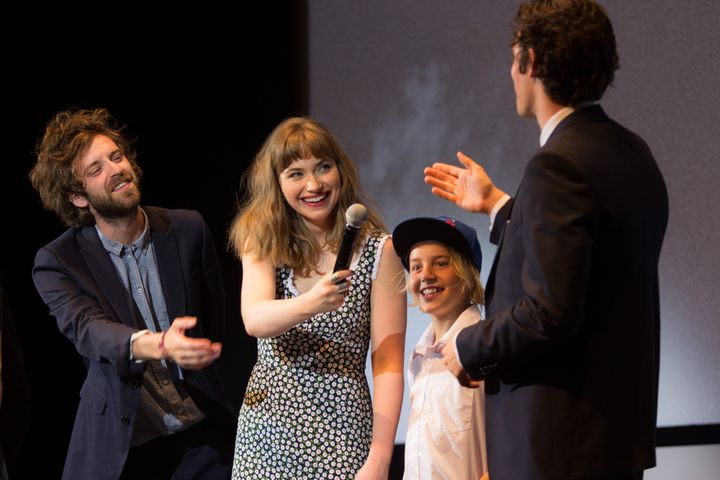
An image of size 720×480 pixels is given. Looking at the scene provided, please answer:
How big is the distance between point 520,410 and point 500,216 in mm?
450

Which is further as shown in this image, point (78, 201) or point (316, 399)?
point (78, 201)

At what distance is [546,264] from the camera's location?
1.64m

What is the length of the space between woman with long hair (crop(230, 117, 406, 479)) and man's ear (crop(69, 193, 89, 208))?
812 millimetres

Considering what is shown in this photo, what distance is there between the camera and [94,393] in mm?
2916

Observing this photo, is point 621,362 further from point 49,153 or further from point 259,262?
point 49,153

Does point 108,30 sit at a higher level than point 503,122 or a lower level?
higher

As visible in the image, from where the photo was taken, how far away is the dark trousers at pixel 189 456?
295 cm

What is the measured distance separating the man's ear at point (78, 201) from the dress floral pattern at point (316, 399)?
3.07ft

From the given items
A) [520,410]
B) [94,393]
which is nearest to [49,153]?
[94,393]

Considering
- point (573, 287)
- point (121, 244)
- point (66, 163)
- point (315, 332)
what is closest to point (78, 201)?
point (66, 163)

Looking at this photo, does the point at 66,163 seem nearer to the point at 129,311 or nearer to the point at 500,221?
the point at 129,311

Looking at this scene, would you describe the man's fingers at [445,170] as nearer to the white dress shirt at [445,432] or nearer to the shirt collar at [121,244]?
the white dress shirt at [445,432]

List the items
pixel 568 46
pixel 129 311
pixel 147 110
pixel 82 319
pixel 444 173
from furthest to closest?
1. pixel 147 110
2. pixel 129 311
3. pixel 82 319
4. pixel 444 173
5. pixel 568 46

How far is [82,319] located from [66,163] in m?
0.62
